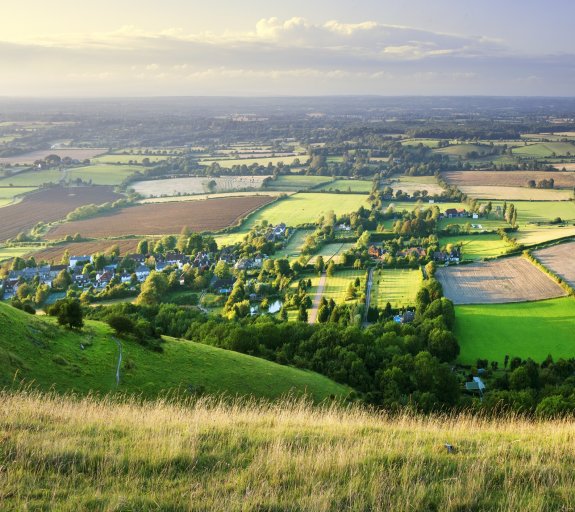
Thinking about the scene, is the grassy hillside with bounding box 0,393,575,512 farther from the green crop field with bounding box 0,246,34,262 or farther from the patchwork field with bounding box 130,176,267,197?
the patchwork field with bounding box 130,176,267,197

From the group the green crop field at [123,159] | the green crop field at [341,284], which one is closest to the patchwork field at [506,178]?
the green crop field at [341,284]

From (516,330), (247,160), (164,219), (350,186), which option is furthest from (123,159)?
(516,330)

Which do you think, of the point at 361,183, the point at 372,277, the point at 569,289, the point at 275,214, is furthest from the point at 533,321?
the point at 361,183

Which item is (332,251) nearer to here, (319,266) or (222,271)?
(319,266)

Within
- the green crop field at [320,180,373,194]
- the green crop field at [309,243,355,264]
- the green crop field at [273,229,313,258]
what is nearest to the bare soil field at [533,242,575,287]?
the green crop field at [309,243,355,264]

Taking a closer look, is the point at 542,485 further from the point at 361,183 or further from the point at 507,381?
the point at 361,183

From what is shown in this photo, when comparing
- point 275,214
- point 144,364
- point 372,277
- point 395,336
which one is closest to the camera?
point 144,364
